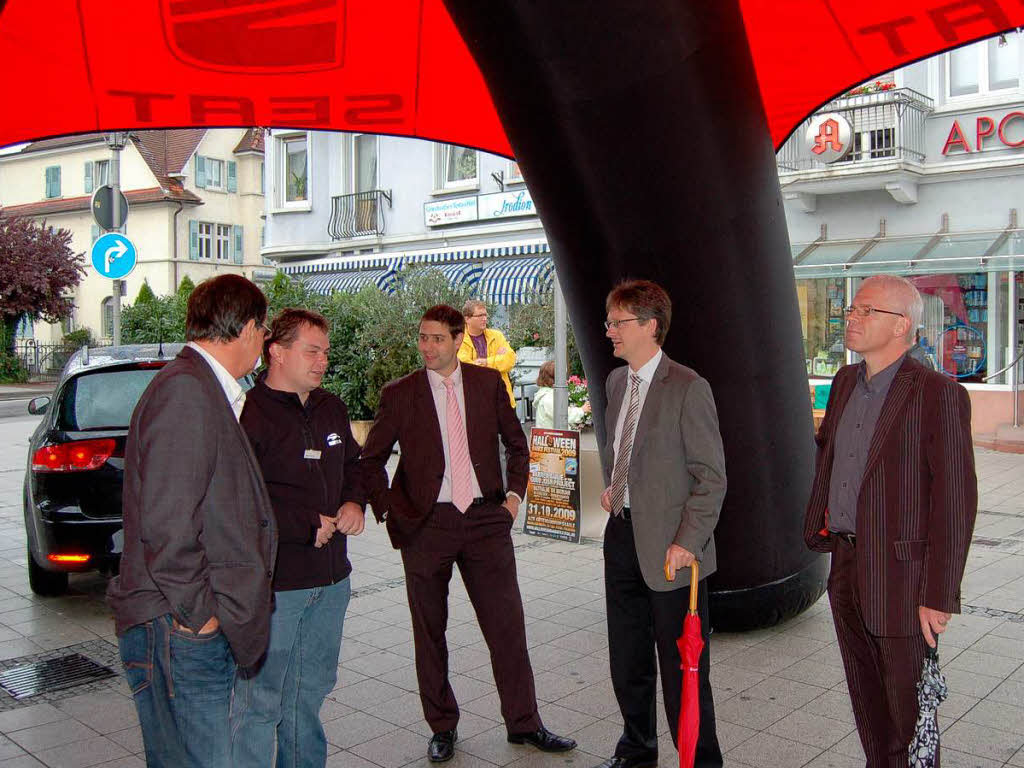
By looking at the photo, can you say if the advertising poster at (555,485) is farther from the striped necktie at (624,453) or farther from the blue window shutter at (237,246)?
the blue window shutter at (237,246)

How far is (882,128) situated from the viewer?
16.5 m

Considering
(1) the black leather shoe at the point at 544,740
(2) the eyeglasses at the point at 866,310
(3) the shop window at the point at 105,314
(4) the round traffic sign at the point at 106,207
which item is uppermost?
(4) the round traffic sign at the point at 106,207

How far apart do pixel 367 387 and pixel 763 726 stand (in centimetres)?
1061

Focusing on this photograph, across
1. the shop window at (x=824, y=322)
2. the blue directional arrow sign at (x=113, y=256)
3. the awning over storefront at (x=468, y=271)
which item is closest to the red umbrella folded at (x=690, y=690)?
the blue directional arrow sign at (x=113, y=256)

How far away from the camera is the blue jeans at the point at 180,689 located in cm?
282

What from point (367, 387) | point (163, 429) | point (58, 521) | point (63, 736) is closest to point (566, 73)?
point (163, 429)

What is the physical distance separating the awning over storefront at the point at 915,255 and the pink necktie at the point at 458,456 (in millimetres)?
12667

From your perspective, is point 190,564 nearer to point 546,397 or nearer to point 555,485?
point 555,485

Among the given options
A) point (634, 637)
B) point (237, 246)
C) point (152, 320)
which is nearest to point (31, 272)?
point (237, 246)

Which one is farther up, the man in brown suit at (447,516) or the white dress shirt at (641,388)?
the white dress shirt at (641,388)

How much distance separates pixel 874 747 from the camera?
3748 millimetres

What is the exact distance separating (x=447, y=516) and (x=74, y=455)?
326cm

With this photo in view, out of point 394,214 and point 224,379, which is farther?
point 394,214

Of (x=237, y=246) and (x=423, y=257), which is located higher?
(x=237, y=246)
